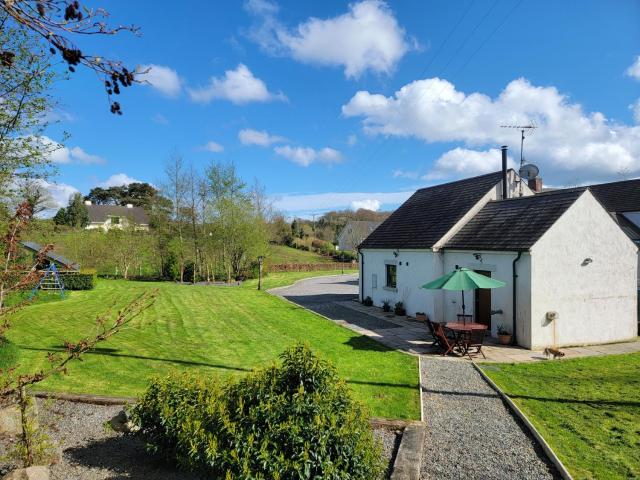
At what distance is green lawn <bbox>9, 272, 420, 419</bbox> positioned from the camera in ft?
29.2

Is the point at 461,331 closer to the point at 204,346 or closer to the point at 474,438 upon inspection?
the point at 474,438

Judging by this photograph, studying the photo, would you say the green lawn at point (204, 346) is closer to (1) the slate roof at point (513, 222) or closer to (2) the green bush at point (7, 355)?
(2) the green bush at point (7, 355)

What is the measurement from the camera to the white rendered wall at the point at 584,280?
42.7 ft

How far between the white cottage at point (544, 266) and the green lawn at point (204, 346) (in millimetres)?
4458

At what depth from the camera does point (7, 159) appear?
1182cm

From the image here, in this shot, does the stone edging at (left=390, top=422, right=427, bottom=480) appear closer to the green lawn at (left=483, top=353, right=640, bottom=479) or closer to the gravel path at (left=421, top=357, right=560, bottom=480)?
the gravel path at (left=421, top=357, right=560, bottom=480)

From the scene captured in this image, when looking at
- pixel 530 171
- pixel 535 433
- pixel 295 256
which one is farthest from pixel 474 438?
pixel 295 256

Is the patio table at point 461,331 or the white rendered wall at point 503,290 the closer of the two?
the patio table at point 461,331

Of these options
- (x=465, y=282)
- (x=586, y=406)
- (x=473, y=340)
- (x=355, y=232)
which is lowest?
(x=586, y=406)

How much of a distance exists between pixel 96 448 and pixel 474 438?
5948 millimetres

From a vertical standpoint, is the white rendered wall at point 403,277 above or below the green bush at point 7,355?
above

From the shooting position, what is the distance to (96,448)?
590 centimetres

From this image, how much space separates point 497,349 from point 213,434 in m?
11.0

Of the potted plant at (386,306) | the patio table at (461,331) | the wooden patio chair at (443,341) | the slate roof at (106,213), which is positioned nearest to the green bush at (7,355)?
the wooden patio chair at (443,341)
